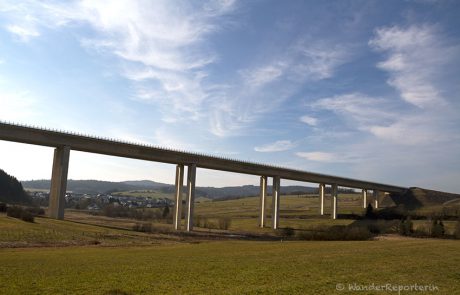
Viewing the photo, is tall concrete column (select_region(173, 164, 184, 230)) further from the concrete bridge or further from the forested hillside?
the forested hillside

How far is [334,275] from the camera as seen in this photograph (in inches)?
914

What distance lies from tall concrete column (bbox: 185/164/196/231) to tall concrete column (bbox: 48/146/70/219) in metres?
29.7

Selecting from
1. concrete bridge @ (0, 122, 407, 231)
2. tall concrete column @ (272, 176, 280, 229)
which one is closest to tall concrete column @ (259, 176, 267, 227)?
concrete bridge @ (0, 122, 407, 231)

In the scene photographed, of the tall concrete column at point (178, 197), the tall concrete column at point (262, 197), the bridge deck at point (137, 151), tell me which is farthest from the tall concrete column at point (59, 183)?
the tall concrete column at point (262, 197)

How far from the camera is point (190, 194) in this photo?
330 feet

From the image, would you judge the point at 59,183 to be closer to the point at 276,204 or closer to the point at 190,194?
the point at 190,194

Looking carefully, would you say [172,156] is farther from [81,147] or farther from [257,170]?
[257,170]

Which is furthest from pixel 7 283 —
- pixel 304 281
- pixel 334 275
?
pixel 334 275

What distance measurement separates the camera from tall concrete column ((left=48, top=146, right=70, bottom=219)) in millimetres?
77312

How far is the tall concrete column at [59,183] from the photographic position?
7731 cm

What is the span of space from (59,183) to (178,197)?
103 feet

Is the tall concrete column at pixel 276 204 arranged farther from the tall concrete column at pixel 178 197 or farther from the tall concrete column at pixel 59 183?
the tall concrete column at pixel 59 183

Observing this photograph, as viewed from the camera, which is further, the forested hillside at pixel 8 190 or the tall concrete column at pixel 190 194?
the forested hillside at pixel 8 190

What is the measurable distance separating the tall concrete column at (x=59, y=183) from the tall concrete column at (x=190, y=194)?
97.4ft
